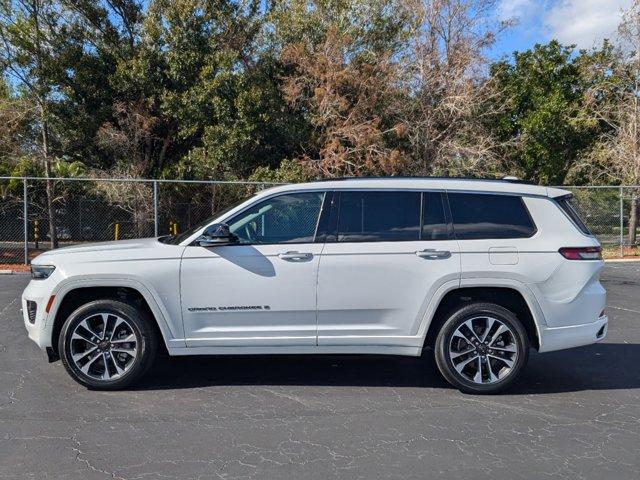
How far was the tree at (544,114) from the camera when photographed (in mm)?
26434

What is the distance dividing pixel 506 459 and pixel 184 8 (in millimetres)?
18613

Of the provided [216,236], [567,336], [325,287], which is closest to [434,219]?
[325,287]

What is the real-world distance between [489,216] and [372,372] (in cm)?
197

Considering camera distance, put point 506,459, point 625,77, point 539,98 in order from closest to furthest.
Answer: point 506,459 → point 625,77 → point 539,98

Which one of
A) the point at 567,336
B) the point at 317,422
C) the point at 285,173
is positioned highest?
the point at 285,173

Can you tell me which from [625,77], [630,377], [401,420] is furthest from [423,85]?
[401,420]

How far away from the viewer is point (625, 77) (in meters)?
23.5

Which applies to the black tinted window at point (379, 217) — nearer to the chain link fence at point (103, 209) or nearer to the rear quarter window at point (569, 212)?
the rear quarter window at point (569, 212)

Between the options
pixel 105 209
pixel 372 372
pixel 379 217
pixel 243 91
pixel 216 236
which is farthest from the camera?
pixel 243 91

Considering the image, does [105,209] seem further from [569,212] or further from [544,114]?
[544,114]

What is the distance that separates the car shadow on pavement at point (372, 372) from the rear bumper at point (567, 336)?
1.62 ft

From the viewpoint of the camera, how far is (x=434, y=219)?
564 cm

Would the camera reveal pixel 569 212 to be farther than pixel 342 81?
No

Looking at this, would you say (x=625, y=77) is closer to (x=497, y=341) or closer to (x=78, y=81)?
(x=78, y=81)
